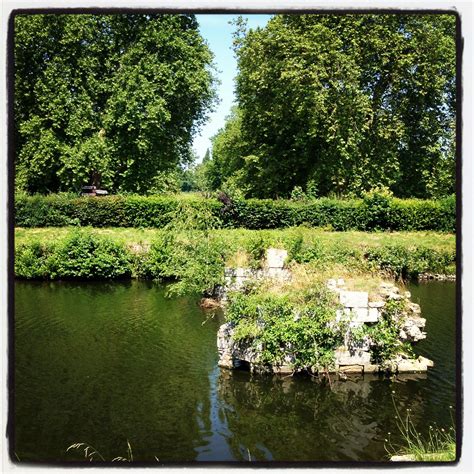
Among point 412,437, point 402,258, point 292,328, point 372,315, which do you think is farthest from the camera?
point 402,258

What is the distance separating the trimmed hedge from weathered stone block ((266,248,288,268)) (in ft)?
26.7

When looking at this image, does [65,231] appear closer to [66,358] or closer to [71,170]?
[71,170]

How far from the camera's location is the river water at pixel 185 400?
21.7 ft

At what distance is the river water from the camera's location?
6.62 metres

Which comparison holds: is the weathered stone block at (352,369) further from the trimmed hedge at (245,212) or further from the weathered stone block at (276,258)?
the trimmed hedge at (245,212)

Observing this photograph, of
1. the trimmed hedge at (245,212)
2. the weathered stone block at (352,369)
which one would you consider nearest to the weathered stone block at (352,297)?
the weathered stone block at (352,369)

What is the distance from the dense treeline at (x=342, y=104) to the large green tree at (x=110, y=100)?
121 inches

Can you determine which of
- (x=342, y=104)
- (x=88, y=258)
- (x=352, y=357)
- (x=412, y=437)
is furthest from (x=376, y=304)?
(x=342, y=104)

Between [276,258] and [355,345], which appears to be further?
[276,258]

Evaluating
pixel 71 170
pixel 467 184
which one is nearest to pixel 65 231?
pixel 71 170

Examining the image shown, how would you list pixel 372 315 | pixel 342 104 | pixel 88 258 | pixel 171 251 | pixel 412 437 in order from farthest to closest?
pixel 342 104 < pixel 88 258 < pixel 171 251 < pixel 372 315 < pixel 412 437

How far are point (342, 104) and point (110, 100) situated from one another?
32.2ft

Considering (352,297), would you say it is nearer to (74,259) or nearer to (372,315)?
(372,315)

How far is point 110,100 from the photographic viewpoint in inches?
810
